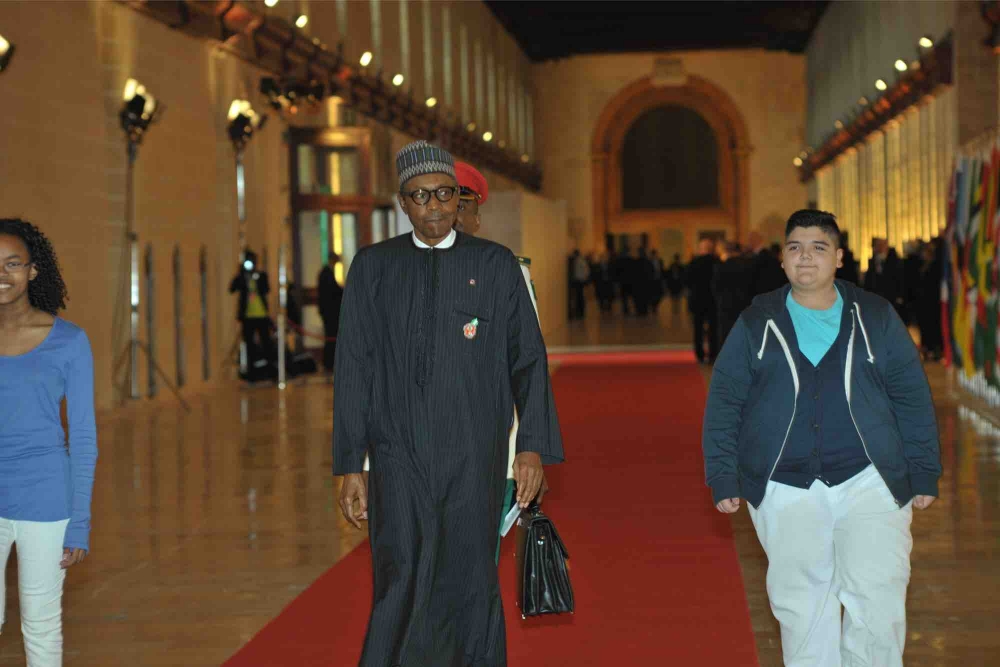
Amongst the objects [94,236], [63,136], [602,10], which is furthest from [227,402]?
[602,10]

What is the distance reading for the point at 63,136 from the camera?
44.7ft

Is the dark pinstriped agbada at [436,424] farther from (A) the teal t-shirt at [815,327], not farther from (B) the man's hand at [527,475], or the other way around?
(A) the teal t-shirt at [815,327]

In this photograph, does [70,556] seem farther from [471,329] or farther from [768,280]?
[768,280]

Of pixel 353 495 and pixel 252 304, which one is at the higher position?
pixel 252 304

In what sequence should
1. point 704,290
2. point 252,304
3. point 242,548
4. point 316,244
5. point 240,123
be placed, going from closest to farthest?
point 242,548
point 252,304
point 240,123
point 704,290
point 316,244

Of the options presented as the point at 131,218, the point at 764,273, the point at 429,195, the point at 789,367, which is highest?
the point at 131,218

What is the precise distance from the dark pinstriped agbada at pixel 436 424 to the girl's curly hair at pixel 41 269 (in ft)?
2.71

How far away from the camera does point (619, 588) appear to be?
20.0ft

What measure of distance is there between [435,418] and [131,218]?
11406 millimetres

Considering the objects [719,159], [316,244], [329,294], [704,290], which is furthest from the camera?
[719,159]

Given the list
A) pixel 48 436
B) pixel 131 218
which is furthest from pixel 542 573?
pixel 131 218

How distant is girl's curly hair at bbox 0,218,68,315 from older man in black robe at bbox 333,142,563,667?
84 centimetres

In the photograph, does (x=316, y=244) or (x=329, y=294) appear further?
(x=316, y=244)

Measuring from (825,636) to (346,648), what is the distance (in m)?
1.87
